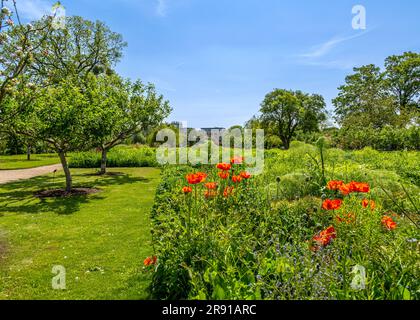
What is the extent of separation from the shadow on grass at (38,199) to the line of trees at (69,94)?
1.29 m

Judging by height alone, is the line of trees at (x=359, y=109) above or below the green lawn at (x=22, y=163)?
above

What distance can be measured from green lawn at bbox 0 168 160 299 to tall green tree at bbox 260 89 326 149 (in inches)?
1267

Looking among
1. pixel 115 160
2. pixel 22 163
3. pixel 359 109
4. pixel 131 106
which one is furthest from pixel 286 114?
pixel 22 163

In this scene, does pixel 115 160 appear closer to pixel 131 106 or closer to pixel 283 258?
pixel 131 106

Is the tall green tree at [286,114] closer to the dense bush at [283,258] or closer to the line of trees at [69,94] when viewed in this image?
Result: the line of trees at [69,94]

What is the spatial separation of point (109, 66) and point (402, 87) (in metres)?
32.9

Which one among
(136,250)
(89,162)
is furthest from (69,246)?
(89,162)

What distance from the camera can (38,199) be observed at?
31.0ft

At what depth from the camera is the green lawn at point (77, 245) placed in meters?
3.81

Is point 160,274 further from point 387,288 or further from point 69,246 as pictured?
point 69,246

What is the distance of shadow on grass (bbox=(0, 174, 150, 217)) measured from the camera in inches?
321

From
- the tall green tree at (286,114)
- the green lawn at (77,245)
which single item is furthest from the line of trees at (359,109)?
the green lawn at (77,245)
